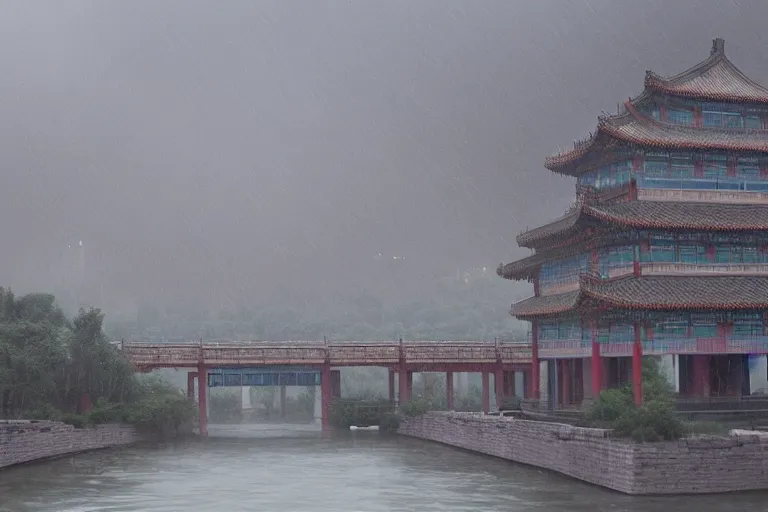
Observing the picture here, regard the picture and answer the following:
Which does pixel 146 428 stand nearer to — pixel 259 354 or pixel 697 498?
pixel 259 354

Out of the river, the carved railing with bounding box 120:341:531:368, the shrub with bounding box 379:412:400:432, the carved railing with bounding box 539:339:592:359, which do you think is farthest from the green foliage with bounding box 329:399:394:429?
the carved railing with bounding box 539:339:592:359

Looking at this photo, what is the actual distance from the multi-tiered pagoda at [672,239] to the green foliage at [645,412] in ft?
2.39

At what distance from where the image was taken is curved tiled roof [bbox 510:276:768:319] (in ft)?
123

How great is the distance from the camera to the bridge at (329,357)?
53.2 meters

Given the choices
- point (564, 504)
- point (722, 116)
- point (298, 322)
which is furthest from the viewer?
point (298, 322)

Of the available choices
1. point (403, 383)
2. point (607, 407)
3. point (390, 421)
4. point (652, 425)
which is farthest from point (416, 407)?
point (652, 425)

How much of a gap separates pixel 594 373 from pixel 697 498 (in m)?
13.1

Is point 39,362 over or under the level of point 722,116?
under

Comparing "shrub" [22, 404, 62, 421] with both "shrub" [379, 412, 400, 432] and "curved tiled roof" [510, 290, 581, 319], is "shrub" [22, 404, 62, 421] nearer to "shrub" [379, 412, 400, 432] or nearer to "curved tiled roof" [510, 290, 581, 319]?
"shrub" [379, 412, 400, 432]

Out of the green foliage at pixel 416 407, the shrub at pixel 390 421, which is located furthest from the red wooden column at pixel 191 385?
the green foliage at pixel 416 407

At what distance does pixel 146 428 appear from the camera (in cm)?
5178

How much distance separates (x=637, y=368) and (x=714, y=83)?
44.2 feet

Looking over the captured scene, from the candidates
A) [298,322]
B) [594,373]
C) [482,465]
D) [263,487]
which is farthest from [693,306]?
[298,322]

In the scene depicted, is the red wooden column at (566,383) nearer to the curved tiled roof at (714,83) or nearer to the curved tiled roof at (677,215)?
the curved tiled roof at (677,215)
